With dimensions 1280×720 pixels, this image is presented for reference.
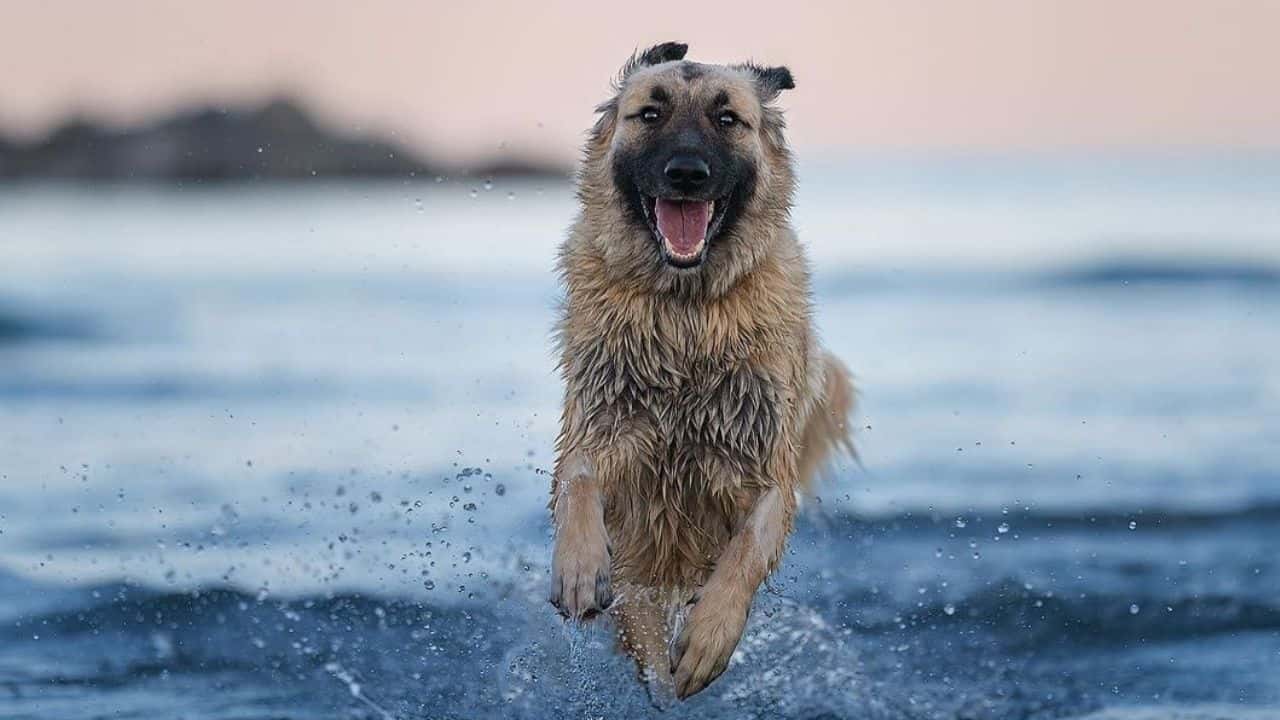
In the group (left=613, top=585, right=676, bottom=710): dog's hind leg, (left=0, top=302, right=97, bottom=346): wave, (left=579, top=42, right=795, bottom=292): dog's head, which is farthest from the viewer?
(left=0, top=302, right=97, bottom=346): wave

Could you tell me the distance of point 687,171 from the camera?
17.5ft

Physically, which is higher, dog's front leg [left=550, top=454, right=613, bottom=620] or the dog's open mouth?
the dog's open mouth

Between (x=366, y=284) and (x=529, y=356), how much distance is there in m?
8.61

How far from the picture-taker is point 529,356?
53.1ft

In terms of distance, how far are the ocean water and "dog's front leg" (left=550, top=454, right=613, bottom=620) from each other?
921 millimetres

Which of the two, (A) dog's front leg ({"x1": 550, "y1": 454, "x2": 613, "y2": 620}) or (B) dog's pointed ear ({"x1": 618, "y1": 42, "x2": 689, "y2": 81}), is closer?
(A) dog's front leg ({"x1": 550, "y1": 454, "x2": 613, "y2": 620})

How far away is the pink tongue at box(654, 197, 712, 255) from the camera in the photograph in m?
5.50

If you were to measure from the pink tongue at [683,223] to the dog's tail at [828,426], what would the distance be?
1.19 m

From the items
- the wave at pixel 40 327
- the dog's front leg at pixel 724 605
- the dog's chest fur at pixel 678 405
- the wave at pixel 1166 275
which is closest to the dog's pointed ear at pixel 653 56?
the dog's chest fur at pixel 678 405

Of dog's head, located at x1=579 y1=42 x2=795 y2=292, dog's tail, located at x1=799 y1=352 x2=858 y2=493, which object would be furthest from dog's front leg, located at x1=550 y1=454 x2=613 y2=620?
dog's tail, located at x1=799 y1=352 x2=858 y2=493

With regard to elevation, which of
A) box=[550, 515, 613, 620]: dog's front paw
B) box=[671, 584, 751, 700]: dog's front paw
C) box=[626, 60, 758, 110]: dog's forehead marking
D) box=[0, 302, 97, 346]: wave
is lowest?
box=[0, 302, 97, 346]: wave

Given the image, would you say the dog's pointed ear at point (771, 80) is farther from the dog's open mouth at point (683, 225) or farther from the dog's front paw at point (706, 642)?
the dog's front paw at point (706, 642)

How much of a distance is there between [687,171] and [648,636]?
6.07ft

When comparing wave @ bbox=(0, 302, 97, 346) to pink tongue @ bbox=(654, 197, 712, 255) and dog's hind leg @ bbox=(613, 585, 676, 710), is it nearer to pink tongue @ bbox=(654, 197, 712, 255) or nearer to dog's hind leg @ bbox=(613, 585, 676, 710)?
dog's hind leg @ bbox=(613, 585, 676, 710)
